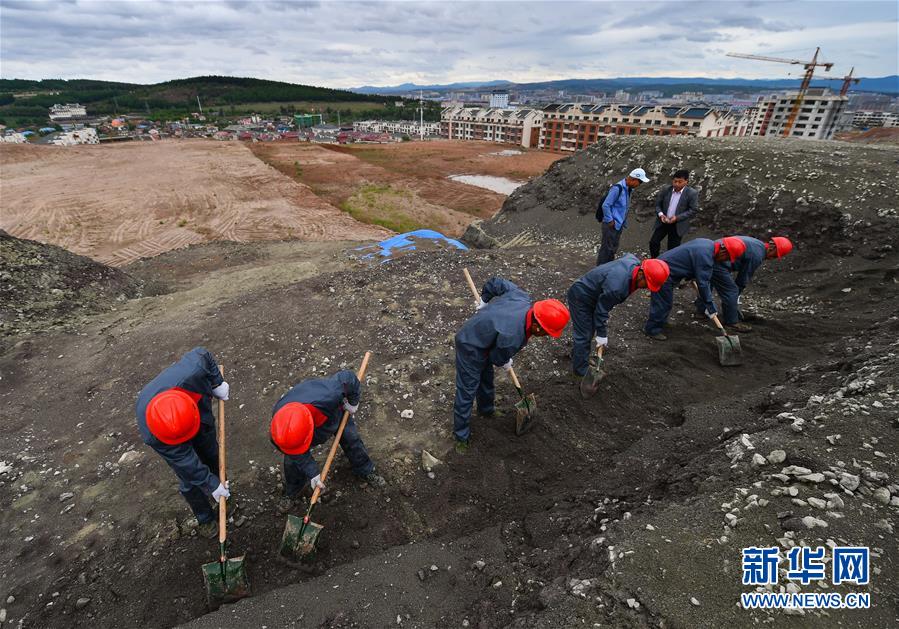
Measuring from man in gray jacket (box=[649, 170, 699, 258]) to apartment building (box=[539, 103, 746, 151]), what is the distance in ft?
105

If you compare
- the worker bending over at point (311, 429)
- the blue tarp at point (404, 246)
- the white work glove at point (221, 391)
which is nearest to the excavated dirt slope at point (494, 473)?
the worker bending over at point (311, 429)

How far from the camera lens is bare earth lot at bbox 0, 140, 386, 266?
1655 cm

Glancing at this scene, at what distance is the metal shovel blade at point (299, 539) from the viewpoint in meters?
3.37

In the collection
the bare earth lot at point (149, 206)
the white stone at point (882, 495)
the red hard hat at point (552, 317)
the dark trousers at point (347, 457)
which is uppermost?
the red hard hat at point (552, 317)

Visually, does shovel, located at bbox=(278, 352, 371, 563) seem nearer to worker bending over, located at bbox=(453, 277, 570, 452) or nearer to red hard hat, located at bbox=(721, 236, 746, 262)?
worker bending over, located at bbox=(453, 277, 570, 452)

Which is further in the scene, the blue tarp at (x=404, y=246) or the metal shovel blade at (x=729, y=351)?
the blue tarp at (x=404, y=246)

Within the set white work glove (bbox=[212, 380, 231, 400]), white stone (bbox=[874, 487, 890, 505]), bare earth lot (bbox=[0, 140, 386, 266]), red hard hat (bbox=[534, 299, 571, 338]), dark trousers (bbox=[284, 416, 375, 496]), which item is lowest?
bare earth lot (bbox=[0, 140, 386, 266])

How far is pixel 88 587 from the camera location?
3.29 m

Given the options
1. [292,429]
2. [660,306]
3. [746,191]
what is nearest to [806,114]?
[746,191]

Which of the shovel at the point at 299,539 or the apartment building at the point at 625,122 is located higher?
the apartment building at the point at 625,122

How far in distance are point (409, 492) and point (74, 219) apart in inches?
853

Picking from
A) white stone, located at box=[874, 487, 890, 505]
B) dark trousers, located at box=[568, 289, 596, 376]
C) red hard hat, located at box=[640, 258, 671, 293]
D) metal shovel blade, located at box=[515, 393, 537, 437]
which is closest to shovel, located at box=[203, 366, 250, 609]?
metal shovel blade, located at box=[515, 393, 537, 437]

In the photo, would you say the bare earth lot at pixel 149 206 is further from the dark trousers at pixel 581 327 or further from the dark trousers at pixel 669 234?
the dark trousers at pixel 581 327

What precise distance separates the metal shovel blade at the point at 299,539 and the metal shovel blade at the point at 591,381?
10.5 feet
